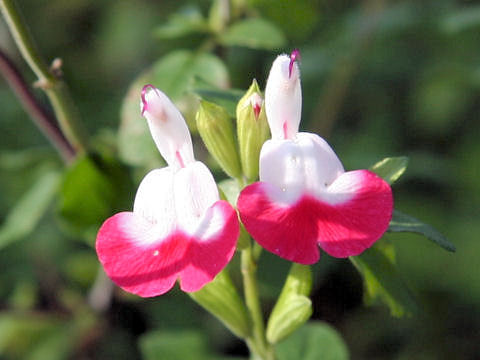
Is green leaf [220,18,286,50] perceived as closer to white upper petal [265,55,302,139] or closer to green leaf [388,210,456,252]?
white upper petal [265,55,302,139]

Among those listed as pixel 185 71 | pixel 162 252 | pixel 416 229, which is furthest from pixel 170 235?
pixel 185 71

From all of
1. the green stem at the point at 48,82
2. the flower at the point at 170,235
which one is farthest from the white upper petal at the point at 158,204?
the green stem at the point at 48,82

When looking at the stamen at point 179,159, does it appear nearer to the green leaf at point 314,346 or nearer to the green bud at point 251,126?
the green bud at point 251,126

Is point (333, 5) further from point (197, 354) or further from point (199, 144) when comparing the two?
point (197, 354)

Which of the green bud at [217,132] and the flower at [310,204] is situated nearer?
the flower at [310,204]

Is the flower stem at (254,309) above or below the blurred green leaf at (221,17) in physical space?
below

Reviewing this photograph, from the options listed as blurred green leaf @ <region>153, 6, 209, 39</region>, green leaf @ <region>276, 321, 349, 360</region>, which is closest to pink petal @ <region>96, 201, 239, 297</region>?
green leaf @ <region>276, 321, 349, 360</region>
